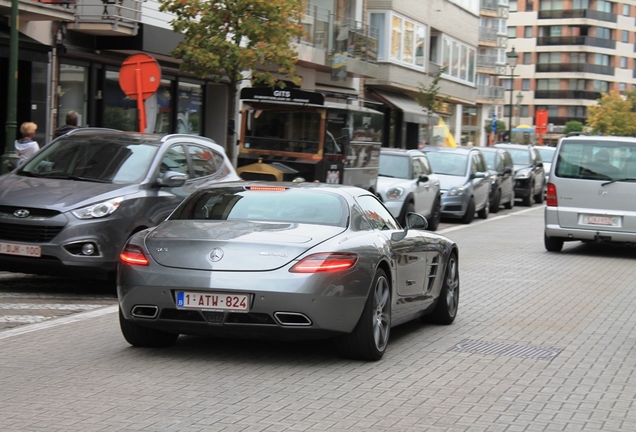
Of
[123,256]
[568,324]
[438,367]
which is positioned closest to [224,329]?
[123,256]

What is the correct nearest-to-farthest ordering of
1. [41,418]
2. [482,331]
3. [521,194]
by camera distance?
1. [41,418]
2. [482,331]
3. [521,194]

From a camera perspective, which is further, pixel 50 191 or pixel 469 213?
pixel 469 213

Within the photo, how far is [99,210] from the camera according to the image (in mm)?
11930

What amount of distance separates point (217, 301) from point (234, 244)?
1.39 ft

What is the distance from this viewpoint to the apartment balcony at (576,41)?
124m

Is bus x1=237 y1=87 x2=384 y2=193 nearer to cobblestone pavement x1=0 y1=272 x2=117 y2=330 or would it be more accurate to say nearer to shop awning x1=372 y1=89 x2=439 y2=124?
cobblestone pavement x1=0 y1=272 x2=117 y2=330

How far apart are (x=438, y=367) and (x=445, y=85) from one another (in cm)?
4691

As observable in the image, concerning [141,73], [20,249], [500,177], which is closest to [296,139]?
[141,73]

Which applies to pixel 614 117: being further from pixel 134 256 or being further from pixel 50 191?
pixel 134 256

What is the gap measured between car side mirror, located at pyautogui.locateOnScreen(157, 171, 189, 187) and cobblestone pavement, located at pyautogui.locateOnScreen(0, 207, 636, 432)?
6.37ft

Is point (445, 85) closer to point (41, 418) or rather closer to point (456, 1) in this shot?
point (456, 1)

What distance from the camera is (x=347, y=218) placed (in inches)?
343

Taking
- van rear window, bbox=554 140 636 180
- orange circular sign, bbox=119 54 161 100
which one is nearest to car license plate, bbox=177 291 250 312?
orange circular sign, bbox=119 54 161 100

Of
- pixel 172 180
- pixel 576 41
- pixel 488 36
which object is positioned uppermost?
pixel 576 41
